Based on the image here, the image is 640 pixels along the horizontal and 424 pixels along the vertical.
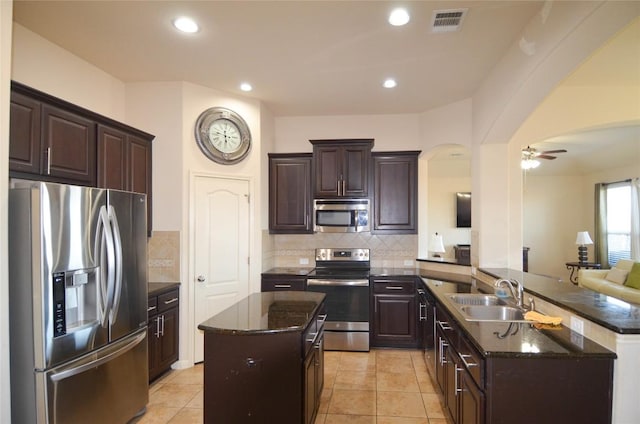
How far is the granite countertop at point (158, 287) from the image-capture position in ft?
10.8

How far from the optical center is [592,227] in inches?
299

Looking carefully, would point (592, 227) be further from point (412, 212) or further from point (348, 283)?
point (348, 283)

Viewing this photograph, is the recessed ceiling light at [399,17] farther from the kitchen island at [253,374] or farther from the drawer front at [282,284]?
the drawer front at [282,284]

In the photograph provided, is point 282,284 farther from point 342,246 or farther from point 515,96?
point 515,96

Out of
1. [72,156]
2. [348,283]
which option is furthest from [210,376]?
[348,283]

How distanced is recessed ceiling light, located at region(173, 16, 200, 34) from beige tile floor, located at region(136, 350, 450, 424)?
120 inches

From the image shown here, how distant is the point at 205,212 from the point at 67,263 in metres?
1.83

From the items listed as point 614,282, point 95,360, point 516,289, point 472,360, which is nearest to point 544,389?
point 472,360

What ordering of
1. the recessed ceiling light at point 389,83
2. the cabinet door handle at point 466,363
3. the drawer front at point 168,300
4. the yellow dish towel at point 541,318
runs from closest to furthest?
1. the cabinet door handle at point 466,363
2. the yellow dish towel at point 541,318
3. the drawer front at point 168,300
4. the recessed ceiling light at point 389,83

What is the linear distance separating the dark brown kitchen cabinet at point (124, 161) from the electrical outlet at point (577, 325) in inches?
142

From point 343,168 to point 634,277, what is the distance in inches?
180

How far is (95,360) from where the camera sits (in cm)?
230

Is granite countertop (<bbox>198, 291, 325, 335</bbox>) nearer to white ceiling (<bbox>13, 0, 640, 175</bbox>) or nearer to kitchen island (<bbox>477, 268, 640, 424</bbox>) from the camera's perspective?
kitchen island (<bbox>477, 268, 640, 424</bbox>)

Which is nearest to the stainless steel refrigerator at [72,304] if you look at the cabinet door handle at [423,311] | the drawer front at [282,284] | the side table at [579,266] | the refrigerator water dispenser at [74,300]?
the refrigerator water dispenser at [74,300]
